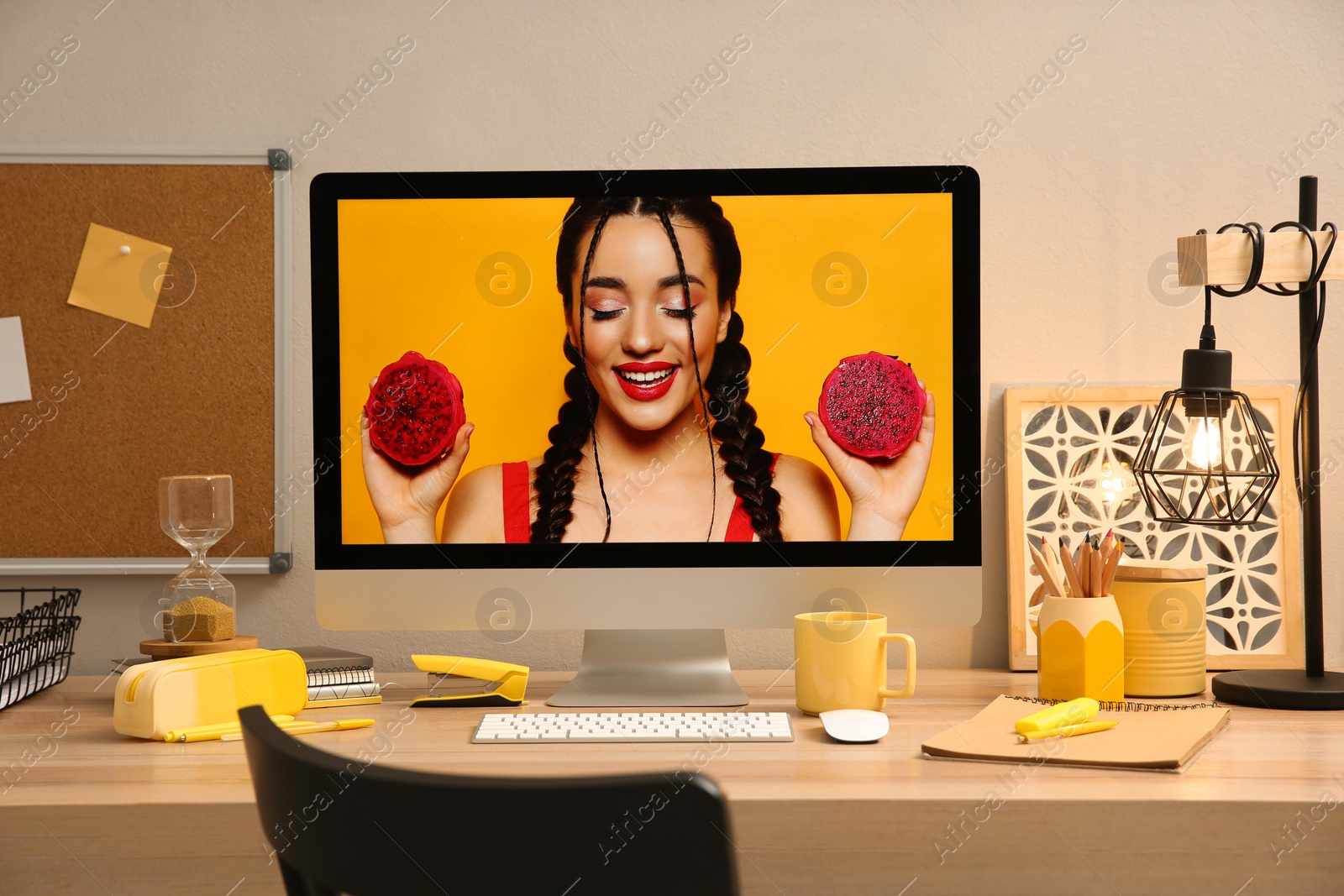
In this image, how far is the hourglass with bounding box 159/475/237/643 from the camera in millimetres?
1086

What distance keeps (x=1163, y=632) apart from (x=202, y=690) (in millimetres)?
974

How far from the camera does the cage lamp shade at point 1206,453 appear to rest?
105cm

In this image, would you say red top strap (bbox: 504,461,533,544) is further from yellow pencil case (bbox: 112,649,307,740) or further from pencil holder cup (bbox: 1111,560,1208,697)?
pencil holder cup (bbox: 1111,560,1208,697)

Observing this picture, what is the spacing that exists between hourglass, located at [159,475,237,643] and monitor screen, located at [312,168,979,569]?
16cm

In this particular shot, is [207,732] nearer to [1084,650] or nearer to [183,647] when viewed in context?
[183,647]

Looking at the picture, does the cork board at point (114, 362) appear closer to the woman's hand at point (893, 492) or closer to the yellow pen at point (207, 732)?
the yellow pen at point (207, 732)

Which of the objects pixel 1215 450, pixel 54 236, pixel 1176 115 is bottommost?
pixel 1215 450

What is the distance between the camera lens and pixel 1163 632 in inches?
41.8

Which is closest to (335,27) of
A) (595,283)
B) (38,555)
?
(595,283)

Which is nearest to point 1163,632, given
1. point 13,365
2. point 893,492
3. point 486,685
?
point 893,492

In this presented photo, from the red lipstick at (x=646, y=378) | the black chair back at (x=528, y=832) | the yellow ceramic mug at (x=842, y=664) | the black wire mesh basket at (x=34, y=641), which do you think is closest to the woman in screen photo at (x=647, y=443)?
the red lipstick at (x=646, y=378)

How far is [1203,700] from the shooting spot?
1056 mm

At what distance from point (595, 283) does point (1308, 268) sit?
0.76 metres

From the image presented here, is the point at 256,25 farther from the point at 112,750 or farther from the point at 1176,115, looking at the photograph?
the point at 1176,115
